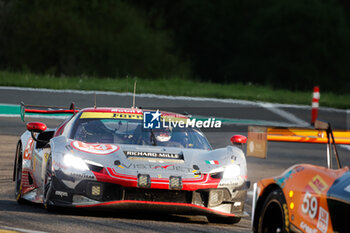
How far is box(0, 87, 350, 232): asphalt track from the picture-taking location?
Result: 8242 mm

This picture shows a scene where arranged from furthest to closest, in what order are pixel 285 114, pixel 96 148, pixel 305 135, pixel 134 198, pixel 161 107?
pixel 285 114
pixel 161 107
pixel 96 148
pixel 134 198
pixel 305 135

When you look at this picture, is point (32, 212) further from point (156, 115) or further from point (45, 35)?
point (45, 35)

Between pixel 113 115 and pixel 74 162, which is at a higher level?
pixel 113 115

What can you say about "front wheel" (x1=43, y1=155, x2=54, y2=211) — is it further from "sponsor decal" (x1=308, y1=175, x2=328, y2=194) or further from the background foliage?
the background foliage

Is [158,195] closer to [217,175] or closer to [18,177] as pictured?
[217,175]

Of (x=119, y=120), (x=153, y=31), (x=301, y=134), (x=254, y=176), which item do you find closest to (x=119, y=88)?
(x=254, y=176)

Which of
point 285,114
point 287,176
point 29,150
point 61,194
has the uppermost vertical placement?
point 287,176

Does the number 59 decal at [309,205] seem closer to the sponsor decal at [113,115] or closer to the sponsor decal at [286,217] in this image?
the sponsor decal at [286,217]

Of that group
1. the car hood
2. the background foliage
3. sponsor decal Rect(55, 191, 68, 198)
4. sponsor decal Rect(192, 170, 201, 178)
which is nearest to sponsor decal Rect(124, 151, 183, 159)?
the car hood

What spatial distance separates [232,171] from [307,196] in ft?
10.7

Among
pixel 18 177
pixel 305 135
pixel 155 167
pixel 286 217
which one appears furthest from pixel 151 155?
pixel 286 217

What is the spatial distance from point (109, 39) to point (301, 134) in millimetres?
51185

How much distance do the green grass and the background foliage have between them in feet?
74.0

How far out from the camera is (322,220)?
550 centimetres
